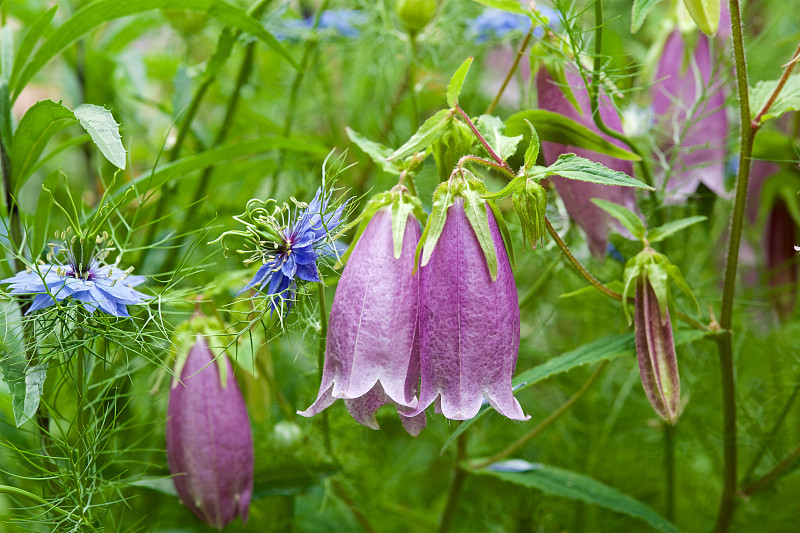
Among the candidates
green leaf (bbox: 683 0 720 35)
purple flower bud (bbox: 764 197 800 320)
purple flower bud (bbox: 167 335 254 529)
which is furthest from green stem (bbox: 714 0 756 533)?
purple flower bud (bbox: 167 335 254 529)

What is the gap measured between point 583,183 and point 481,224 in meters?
0.14

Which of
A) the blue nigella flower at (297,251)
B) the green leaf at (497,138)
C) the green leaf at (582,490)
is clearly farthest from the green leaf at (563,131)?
the green leaf at (582,490)

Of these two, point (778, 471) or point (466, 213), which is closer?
point (466, 213)

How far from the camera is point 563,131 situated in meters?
0.45

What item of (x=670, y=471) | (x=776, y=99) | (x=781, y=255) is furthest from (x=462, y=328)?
(x=781, y=255)

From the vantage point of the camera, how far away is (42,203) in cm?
49

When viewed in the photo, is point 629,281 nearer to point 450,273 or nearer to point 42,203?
point 450,273

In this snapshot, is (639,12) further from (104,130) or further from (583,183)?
(104,130)

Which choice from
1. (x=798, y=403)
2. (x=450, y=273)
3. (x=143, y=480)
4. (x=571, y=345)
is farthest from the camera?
(x=571, y=345)

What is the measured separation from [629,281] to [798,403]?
1.10 feet

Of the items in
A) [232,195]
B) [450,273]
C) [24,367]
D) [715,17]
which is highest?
[715,17]

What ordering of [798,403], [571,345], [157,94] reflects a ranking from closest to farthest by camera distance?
[798,403], [571,345], [157,94]

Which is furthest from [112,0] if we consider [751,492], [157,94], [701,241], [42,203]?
[157,94]

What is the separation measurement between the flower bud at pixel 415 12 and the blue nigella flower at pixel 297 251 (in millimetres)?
275
